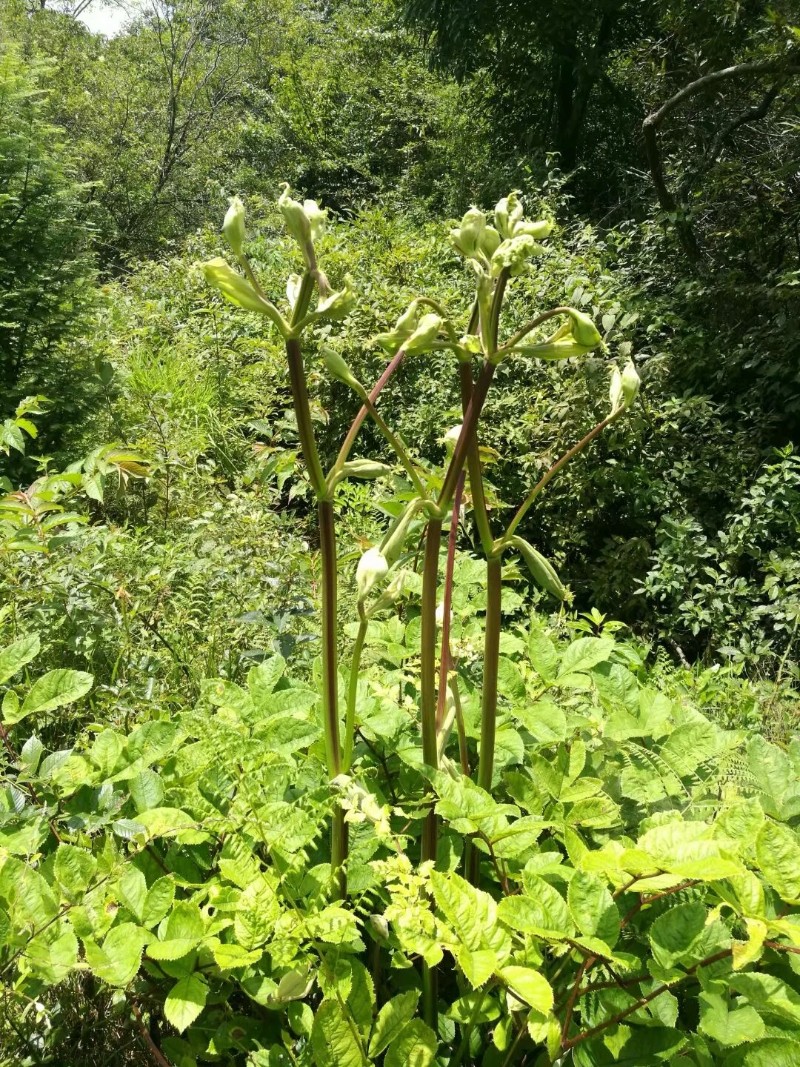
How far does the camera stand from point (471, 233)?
0.65m

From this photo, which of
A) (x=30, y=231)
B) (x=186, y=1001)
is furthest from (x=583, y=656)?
(x=30, y=231)

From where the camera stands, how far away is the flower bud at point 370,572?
2.07 ft

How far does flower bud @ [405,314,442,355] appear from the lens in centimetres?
62

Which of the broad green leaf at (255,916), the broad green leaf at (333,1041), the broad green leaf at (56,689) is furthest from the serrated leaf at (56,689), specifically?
the broad green leaf at (333,1041)

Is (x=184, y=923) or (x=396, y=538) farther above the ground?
(x=396, y=538)

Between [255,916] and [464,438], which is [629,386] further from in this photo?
[255,916]

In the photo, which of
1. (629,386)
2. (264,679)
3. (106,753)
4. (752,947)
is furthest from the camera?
(264,679)

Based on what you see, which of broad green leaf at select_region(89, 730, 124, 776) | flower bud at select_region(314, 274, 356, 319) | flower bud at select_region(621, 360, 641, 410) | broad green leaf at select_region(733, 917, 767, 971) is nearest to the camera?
broad green leaf at select_region(733, 917, 767, 971)

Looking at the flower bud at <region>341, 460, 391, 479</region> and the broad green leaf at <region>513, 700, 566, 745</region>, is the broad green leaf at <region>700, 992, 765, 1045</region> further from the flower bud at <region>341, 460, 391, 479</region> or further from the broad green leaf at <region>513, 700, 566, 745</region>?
the flower bud at <region>341, 460, 391, 479</region>

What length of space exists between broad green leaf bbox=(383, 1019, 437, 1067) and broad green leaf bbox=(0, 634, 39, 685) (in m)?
0.59

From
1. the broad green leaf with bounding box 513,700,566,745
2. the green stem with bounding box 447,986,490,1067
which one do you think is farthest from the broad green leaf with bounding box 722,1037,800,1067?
the broad green leaf with bounding box 513,700,566,745

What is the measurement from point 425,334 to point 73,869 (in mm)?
606

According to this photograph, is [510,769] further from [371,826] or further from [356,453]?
[356,453]

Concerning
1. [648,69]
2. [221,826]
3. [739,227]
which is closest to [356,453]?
[739,227]
